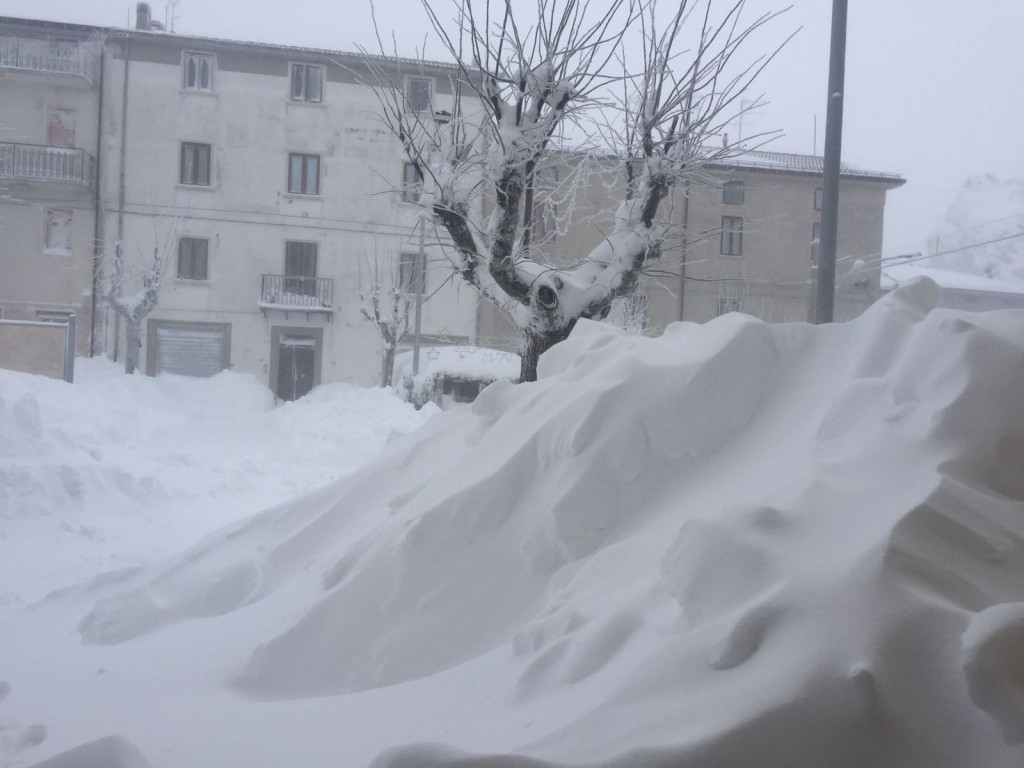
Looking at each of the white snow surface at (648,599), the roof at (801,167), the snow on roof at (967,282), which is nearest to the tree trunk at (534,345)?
the white snow surface at (648,599)

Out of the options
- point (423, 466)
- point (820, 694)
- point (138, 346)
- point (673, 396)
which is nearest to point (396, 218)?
point (138, 346)

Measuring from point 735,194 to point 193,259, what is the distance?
51.8ft

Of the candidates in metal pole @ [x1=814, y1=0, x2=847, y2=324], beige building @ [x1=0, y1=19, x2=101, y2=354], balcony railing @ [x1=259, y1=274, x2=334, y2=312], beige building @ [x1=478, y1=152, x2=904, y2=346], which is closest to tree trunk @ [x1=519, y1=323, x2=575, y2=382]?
beige building @ [x1=478, y1=152, x2=904, y2=346]

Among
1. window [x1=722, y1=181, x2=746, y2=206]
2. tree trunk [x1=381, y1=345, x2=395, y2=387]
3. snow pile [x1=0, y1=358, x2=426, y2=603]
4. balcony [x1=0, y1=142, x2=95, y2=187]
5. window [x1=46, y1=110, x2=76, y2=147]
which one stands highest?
window [x1=46, y1=110, x2=76, y2=147]

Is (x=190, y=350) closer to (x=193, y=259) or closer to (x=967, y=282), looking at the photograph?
(x=193, y=259)

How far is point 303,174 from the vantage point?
74.4 feet

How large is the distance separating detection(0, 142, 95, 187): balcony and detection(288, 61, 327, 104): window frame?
15.7 feet

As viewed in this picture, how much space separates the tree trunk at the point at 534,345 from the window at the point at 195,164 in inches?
698

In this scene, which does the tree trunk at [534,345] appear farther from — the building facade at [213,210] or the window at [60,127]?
the window at [60,127]

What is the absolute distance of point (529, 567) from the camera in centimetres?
344

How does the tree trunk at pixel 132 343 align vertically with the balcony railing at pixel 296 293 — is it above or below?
below

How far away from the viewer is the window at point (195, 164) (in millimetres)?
22156

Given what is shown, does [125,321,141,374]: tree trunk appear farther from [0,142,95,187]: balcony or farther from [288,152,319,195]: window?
[288,152,319,195]: window

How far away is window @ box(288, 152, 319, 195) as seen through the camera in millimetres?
22594
